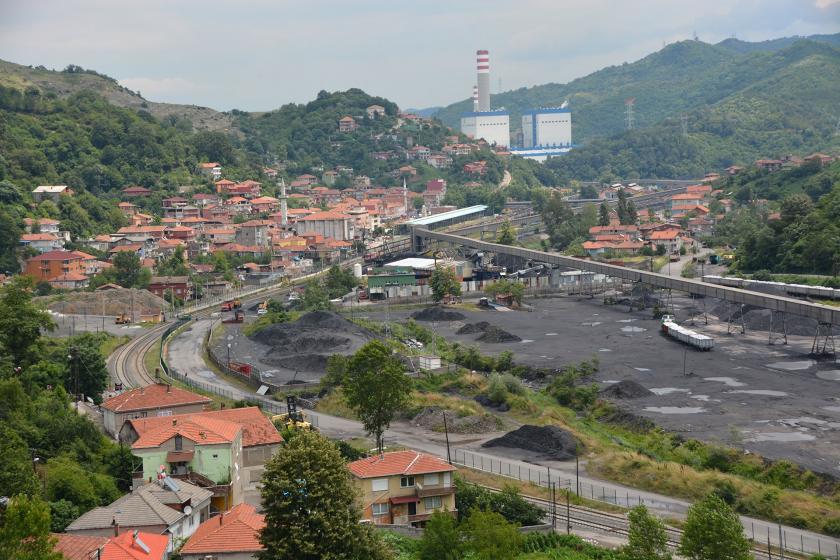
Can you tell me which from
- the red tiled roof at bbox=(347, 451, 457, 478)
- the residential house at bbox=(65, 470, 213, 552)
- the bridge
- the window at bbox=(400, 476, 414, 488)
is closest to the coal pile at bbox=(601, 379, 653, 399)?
the bridge

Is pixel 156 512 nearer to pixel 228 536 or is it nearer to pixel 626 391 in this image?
pixel 228 536

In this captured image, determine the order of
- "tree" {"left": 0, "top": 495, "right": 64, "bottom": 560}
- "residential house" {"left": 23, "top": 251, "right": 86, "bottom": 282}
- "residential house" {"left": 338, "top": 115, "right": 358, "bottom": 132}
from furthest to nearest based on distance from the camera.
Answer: "residential house" {"left": 338, "top": 115, "right": 358, "bottom": 132}
"residential house" {"left": 23, "top": 251, "right": 86, "bottom": 282}
"tree" {"left": 0, "top": 495, "right": 64, "bottom": 560}

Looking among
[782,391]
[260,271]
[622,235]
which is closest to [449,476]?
[782,391]

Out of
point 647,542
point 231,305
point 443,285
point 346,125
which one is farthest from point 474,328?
point 346,125

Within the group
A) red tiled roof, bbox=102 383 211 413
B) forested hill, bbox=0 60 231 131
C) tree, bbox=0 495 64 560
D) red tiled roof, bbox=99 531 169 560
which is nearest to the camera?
tree, bbox=0 495 64 560

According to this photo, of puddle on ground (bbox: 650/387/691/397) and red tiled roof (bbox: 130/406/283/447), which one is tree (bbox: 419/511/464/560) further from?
puddle on ground (bbox: 650/387/691/397)

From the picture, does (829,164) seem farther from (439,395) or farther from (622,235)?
(439,395)
